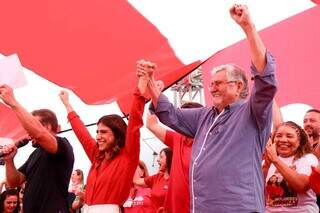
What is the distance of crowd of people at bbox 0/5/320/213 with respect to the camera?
8.70 feet

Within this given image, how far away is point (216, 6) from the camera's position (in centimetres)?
381

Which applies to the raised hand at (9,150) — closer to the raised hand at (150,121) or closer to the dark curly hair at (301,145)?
the raised hand at (150,121)

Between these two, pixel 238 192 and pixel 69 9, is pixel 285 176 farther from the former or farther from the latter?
pixel 69 9

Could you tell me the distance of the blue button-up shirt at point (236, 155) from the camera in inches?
103

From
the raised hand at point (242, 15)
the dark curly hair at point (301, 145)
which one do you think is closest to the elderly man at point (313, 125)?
the dark curly hair at point (301, 145)

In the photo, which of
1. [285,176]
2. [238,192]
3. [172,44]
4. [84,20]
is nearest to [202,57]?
[172,44]

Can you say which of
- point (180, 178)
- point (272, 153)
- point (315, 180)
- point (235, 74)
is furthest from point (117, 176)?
point (315, 180)

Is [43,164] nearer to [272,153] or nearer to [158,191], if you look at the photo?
[272,153]

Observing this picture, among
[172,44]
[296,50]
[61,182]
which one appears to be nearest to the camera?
[61,182]

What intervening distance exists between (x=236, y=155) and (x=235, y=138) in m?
0.08

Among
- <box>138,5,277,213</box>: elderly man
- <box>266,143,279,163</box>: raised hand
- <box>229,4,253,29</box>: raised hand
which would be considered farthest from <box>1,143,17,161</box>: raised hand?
<box>229,4,253,29</box>: raised hand

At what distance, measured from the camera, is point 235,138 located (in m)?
2.72

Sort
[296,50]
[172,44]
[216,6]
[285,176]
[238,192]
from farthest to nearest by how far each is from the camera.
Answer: [296,50], [172,44], [216,6], [285,176], [238,192]

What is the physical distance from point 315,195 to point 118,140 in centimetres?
118
